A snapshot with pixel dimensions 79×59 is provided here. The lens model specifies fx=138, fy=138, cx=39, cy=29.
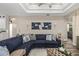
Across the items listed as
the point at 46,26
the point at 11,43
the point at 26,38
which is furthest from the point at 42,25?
the point at 11,43

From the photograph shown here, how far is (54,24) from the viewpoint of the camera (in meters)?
5.55

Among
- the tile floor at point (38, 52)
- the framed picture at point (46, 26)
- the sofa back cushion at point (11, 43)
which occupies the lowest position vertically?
the tile floor at point (38, 52)

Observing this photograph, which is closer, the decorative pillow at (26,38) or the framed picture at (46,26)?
the framed picture at (46,26)

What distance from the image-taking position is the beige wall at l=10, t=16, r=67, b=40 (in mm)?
5242

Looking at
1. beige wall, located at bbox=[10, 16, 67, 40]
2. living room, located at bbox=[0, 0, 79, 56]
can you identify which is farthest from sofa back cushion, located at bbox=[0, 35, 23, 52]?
beige wall, located at bbox=[10, 16, 67, 40]

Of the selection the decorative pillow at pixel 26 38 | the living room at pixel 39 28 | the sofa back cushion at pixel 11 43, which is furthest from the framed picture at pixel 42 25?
the sofa back cushion at pixel 11 43

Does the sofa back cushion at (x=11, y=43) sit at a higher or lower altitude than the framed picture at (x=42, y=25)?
lower

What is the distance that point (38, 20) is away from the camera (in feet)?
17.3

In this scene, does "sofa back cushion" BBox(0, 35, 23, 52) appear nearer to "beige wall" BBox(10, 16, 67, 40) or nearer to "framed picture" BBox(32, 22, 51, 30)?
"beige wall" BBox(10, 16, 67, 40)

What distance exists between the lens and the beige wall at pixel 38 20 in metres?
5.24

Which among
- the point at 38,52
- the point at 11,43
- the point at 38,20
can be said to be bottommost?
the point at 38,52

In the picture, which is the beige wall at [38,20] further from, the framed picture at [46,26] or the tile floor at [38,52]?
the tile floor at [38,52]

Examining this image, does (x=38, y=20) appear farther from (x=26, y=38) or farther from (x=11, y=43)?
(x=11, y=43)

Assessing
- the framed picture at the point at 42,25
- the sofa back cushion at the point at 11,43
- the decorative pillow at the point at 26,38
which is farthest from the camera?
the decorative pillow at the point at 26,38
